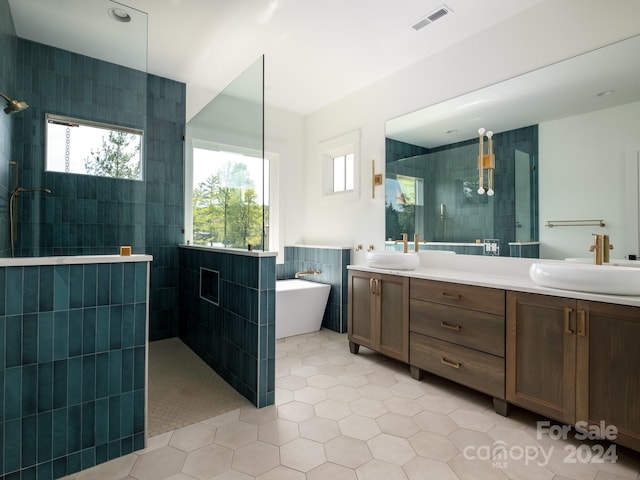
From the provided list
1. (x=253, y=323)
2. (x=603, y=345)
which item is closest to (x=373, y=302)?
(x=253, y=323)

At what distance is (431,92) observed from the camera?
2.79 meters

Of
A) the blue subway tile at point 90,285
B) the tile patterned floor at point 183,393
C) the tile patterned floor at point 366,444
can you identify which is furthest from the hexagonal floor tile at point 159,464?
the blue subway tile at point 90,285

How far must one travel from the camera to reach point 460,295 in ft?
6.86

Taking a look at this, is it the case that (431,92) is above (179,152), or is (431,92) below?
above

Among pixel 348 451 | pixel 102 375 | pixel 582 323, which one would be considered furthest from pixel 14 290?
pixel 582 323

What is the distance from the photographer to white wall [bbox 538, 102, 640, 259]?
6.15 ft

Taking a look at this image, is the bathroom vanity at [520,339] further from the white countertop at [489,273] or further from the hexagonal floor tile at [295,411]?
the hexagonal floor tile at [295,411]

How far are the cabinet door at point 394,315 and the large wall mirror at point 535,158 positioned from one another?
63cm

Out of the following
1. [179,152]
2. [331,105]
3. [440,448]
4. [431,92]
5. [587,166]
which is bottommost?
[440,448]

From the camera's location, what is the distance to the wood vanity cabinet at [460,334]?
1904 millimetres

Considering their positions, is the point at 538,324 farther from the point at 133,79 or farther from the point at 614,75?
the point at 133,79

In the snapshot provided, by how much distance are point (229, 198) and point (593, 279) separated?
2289 mm

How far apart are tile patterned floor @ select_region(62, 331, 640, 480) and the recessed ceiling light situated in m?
2.53

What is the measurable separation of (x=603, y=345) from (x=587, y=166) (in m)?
1.11
